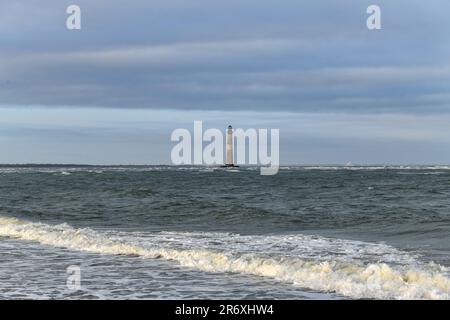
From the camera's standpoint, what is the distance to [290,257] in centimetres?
1491

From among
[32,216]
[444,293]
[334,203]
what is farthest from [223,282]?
[334,203]

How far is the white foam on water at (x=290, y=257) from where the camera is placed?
1126 cm

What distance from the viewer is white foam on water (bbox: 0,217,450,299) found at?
1126 cm

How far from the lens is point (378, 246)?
17500 mm

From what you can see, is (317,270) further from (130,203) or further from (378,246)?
(130,203)

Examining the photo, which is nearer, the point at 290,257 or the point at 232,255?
the point at 290,257

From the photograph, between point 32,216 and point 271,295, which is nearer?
point 271,295

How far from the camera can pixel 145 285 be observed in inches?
459
